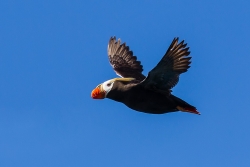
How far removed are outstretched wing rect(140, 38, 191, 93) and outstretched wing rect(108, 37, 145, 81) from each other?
297 centimetres

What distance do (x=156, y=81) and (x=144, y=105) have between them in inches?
27.8

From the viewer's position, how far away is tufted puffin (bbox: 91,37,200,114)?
18.9m

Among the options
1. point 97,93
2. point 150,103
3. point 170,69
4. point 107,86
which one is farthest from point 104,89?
point 170,69

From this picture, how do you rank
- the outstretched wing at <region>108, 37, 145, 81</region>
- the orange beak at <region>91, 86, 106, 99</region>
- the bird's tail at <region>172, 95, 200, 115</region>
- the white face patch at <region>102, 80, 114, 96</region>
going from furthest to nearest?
1. the outstretched wing at <region>108, 37, 145, 81</region>
2. the orange beak at <region>91, 86, 106, 99</region>
3. the white face patch at <region>102, 80, 114, 96</region>
4. the bird's tail at <region>172, 95, 200, 115</region>

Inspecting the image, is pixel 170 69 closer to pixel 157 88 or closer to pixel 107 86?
pixel 157 88

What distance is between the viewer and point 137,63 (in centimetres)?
2323

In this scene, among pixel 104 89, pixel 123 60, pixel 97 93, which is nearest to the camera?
pixel 104 89

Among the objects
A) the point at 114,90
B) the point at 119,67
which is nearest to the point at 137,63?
the point at 119,67

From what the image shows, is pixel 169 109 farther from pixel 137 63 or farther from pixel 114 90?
pixel 137 63

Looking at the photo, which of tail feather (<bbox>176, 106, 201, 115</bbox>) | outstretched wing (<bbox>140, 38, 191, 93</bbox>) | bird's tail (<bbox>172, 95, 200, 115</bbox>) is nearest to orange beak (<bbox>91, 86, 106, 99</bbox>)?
outstretched wing (<bbox>140, 38, 191, 93</bbox>)

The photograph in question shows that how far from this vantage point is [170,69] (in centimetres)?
1895

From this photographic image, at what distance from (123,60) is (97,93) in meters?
3.64

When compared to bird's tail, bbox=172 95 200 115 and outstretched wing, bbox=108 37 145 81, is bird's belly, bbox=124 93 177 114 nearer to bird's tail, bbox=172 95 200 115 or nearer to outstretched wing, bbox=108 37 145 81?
bird's tail, bbox=172 95 200 115

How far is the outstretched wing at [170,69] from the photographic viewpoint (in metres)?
18.8
